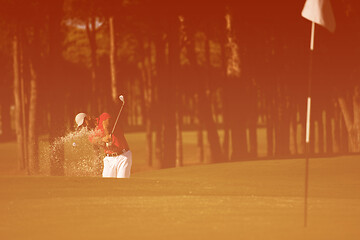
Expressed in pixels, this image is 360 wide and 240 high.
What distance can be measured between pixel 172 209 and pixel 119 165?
399 cm

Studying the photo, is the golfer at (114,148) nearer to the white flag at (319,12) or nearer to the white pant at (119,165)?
the white pant at (119,165)

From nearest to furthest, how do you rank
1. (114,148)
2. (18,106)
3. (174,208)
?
(174,208)
(114,148)
(18,106)

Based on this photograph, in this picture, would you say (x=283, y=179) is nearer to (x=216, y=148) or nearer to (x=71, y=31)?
(x=216, y=148)

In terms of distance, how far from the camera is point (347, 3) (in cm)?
3594

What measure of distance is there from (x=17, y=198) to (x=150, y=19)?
20315 mm

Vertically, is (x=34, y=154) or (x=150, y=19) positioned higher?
(x=150, y=19)

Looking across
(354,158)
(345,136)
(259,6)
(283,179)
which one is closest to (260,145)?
(345,136)

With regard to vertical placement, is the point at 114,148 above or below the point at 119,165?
above

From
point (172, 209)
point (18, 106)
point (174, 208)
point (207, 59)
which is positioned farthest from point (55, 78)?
point (172, 209)

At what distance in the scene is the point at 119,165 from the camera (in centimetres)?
1770

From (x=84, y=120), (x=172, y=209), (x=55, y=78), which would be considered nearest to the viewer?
(x=172, y=209)

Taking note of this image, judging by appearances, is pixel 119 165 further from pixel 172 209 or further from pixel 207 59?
pixel 207 59

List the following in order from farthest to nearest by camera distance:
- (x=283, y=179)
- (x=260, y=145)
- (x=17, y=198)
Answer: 1. (x=260, y=145)
2. (x=283, y=179)
3. (x=17, y=198)

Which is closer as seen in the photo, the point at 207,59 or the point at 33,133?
the point at 33,133
